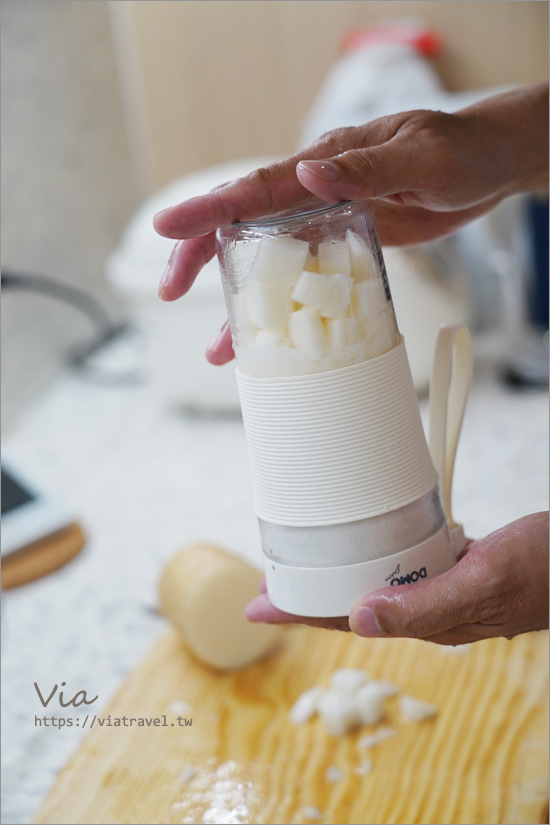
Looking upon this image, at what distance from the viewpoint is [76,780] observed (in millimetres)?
488

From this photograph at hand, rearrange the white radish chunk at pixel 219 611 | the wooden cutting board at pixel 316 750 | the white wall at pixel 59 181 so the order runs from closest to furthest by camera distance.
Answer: the wooden cutting board at pixel 316 750
the white radish chunk at pixel 219 611
the white wall at pixel 59 181

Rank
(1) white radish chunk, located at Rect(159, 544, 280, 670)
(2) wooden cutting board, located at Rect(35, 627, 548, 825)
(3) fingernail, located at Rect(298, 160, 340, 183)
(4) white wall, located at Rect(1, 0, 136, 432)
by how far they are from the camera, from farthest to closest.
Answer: (4) white wall, located at Rect(1, 0, 136, 432) < (1) white radish chunk, located at Rect(159, 544, 280, 670) < (2) wooden cutting board, located at Rect(35, 627, 548, 825) < (3) fingernail, located at Rect(298, 160, 340, 183)

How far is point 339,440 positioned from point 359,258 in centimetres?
8

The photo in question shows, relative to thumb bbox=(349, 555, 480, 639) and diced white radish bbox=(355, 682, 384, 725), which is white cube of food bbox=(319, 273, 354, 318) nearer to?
thumb bbox=(349, 555, 480, 639)

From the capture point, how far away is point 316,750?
49 centimetres

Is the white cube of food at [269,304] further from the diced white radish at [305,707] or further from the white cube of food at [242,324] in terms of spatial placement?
the diced white radish at [305,707]

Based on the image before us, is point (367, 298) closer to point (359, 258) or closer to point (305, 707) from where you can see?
point (359, 258)

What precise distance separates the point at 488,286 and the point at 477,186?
66 centimetres

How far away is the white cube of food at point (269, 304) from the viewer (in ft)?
1.07

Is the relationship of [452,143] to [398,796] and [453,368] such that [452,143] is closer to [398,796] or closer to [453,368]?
[453,368]

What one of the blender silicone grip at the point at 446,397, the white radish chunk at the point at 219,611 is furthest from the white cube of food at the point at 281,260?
the white radish chunk at the point at 219,611

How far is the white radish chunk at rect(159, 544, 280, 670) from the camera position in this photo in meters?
→ 0.56

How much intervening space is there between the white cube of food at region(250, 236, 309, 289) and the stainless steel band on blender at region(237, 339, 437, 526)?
0.04m

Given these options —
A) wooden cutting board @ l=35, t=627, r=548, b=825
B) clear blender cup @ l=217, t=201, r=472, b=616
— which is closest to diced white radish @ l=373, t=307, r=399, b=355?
clear blender cup @ l=217, t=201, r=472, b=616
